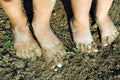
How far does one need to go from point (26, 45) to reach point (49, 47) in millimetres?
185

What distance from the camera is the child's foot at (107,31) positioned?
2678 mm

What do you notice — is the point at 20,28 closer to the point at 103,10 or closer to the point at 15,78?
the point at 15,78

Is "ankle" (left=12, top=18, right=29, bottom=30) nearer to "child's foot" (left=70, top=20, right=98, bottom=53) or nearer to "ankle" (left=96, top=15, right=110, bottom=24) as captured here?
"child's foot" (left=70, top=20, right=98, bottom=53)

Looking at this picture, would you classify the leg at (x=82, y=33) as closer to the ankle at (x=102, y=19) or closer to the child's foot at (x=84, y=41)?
the child's foot at (x=84, y=41)

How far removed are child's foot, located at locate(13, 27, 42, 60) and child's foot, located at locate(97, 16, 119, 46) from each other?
1.73ft

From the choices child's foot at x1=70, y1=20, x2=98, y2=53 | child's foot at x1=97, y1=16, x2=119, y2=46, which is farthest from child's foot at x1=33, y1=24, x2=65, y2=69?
child's foot at x1=97, y1=16, x2=119, y2=46

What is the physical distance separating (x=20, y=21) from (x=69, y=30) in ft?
1.53

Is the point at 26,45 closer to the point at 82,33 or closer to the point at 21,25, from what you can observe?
the point at 21,25

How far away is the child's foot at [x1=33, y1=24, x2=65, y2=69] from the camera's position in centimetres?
255

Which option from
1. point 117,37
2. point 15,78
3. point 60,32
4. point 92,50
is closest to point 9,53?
point 15,78

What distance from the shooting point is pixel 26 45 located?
2594mm

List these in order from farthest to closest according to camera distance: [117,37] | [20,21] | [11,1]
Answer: [117,37]
[20,21]
[11,1]

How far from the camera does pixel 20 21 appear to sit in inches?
101

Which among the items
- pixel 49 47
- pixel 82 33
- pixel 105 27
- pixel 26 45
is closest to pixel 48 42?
pixel 49 47
